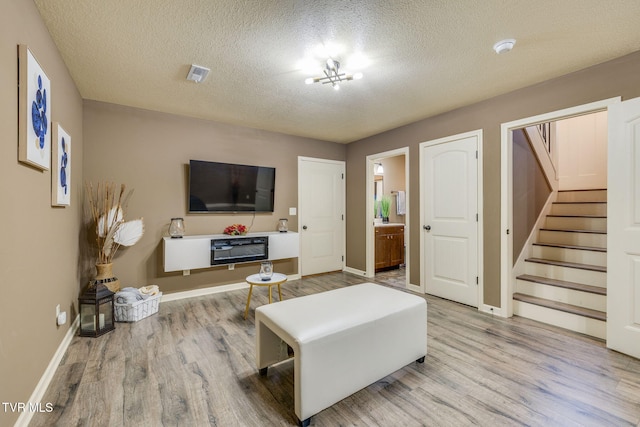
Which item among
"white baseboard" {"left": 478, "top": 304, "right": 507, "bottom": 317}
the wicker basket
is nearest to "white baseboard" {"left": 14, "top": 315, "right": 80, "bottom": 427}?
the wicker basket

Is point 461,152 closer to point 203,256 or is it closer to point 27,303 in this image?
point 203,256

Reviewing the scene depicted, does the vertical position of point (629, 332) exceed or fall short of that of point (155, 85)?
it falls short

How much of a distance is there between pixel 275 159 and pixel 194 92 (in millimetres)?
1695

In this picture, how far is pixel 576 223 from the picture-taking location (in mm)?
3600

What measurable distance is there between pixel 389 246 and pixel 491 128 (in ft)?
8.82

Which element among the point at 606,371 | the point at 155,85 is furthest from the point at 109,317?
the point at 606,371

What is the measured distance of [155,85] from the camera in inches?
112

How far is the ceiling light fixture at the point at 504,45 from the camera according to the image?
207 centimetres

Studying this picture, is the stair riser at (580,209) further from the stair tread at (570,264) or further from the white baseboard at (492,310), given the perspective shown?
the white baseboard at (492,310)

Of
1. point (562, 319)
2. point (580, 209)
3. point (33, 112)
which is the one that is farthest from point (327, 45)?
point (580, 209)

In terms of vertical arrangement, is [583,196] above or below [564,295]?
above

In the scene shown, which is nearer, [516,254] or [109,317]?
[109,317]

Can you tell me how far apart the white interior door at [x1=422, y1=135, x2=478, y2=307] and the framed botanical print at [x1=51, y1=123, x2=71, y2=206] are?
379 centimetres

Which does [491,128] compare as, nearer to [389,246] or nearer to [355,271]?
[389,246]
